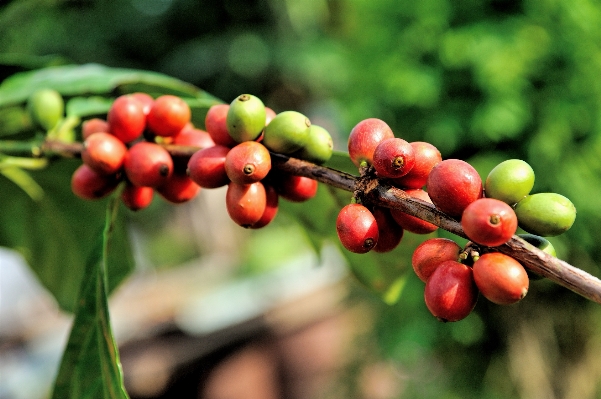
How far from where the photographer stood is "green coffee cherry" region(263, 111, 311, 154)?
2.42 ft

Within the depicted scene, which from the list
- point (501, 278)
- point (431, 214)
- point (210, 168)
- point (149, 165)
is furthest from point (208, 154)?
point (501, 278)

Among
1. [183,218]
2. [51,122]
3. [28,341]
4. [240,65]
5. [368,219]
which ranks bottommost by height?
[183,218]

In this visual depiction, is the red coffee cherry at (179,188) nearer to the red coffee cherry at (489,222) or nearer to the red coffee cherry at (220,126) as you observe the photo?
the red coffee cherry at (220,126)

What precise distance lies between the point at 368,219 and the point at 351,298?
9.92 feet

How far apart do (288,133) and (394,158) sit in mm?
172

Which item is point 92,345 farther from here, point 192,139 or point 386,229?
point 386,229

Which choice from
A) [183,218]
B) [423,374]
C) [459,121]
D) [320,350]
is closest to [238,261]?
[183,218]

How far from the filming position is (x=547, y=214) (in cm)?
60

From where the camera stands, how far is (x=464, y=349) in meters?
3.09

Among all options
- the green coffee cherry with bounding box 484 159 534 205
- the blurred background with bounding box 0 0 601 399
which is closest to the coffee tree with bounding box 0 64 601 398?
the green coffee cherry with bounding box 484 159 534 205

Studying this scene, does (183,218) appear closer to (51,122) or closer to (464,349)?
(464,349)

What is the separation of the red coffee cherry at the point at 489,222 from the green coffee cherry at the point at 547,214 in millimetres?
56

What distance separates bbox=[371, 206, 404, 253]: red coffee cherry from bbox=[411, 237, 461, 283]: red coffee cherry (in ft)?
0.22

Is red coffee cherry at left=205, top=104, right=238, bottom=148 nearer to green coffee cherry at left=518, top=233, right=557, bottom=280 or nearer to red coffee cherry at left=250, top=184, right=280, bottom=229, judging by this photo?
red coffee cherry at left=250, top=184, right=280, bottom=229
